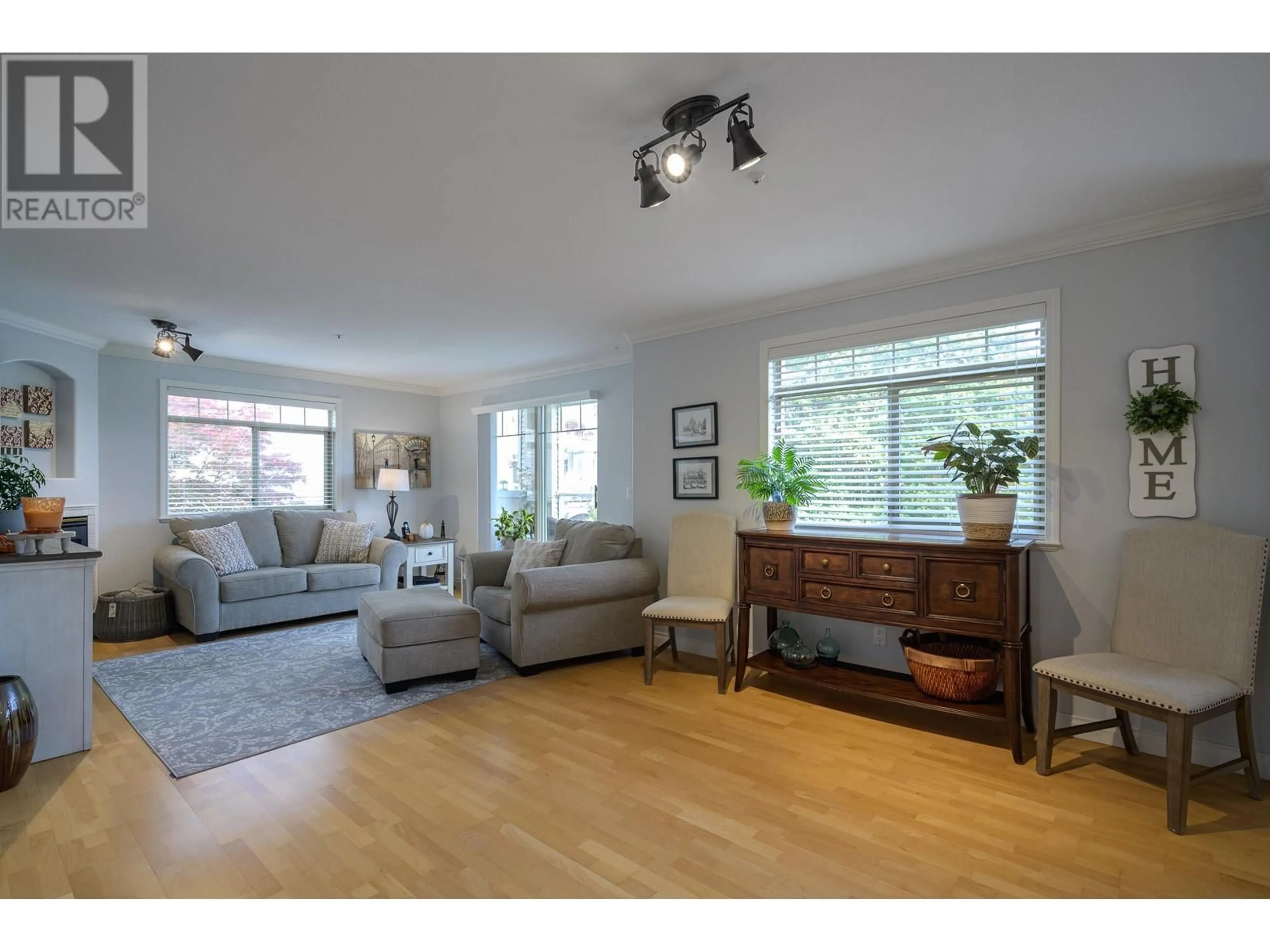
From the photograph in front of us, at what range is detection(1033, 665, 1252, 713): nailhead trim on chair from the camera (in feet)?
6.84

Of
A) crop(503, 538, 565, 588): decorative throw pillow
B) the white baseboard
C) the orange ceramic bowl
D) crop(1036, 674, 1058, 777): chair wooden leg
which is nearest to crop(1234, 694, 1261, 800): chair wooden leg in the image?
the white baseboard

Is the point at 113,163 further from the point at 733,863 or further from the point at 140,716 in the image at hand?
the point at 733,863

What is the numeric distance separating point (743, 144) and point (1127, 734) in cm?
299

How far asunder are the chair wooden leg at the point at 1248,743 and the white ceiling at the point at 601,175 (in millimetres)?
2054

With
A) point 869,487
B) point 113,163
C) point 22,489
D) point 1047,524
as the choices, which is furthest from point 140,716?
point 1047,524

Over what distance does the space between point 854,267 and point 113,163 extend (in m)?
3.36

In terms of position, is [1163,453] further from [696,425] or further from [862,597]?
[696,425]

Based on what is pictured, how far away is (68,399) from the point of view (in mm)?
4758

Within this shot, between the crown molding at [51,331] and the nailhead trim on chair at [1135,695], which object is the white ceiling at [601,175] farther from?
the nailhead trim on chair at [1135,695]

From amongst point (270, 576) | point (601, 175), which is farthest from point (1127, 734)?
point (270, 576)

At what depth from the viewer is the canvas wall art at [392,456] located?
22.1ft

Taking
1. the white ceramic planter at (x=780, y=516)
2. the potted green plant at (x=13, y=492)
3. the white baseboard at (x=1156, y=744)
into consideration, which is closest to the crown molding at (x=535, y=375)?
the white ceramic planter at (x=780, y=516)

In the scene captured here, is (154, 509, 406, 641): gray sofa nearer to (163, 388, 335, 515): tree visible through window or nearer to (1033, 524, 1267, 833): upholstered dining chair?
(163, 388, 335, 515): tree visible through window

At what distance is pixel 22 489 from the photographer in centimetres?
306
